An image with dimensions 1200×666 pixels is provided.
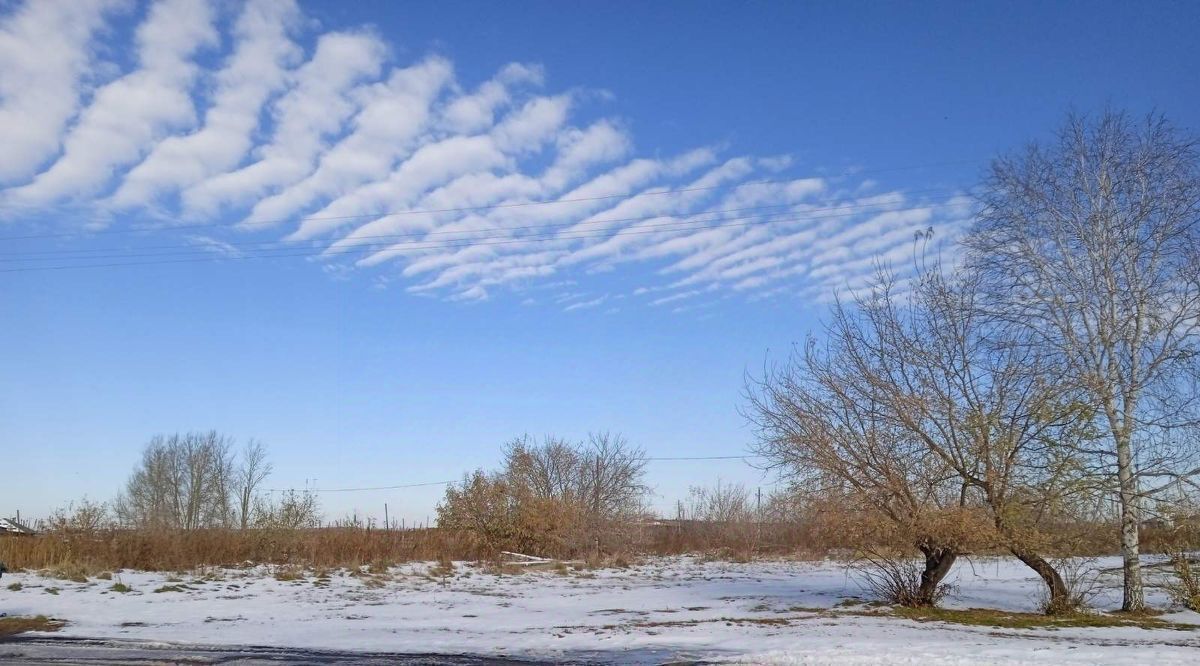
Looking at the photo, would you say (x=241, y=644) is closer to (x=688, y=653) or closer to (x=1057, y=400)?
(x=688, y=653)

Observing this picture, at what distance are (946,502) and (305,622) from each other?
→ 1308 centimetres

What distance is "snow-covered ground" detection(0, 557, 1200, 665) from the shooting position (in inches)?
487

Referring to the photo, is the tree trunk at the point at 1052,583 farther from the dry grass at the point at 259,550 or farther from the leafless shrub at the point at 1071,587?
the dry grass at the point at 259,550

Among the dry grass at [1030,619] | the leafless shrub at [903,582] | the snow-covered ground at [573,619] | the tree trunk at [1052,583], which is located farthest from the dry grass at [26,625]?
the tree trunk at [1052,583]

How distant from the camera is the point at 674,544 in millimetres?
46938

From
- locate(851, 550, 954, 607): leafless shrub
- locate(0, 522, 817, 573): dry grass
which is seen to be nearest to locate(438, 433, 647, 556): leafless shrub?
locate(0, 522, 817, 573): dry grass

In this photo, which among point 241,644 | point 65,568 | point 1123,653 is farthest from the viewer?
point 65,568

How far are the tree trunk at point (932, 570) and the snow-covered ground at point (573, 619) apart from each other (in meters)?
1.68

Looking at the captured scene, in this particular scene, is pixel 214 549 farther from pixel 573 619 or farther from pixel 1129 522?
pixel 1129 522

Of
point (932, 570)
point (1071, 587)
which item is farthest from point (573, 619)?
point (1071, 587)

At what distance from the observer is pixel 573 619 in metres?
17.4

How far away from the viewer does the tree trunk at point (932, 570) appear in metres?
18.1

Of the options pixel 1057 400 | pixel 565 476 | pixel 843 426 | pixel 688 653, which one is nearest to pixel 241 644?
pixel 688 653

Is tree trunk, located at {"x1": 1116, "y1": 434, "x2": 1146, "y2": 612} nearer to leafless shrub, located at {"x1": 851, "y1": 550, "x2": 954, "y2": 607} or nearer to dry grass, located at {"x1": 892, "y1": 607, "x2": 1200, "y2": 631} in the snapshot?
dry grass, located at {"x1": 892, "y1": 607, "x2": 1200, "y2": 631}
